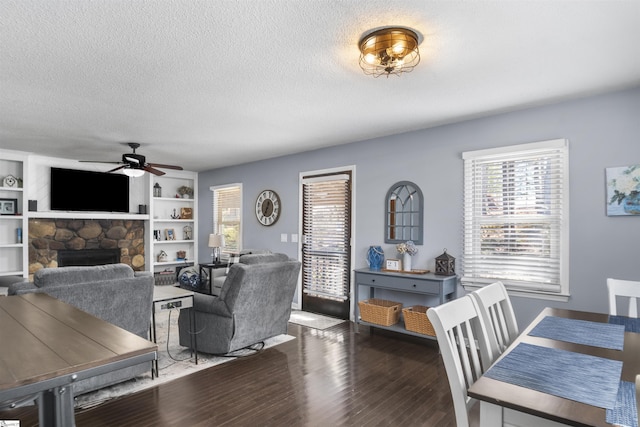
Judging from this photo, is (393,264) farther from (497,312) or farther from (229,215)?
(229,215)

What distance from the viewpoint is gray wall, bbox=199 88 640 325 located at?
3.14m

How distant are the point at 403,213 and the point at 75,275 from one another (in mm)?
3451

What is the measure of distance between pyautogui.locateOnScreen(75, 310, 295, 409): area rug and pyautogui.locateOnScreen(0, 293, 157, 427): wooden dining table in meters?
1.45

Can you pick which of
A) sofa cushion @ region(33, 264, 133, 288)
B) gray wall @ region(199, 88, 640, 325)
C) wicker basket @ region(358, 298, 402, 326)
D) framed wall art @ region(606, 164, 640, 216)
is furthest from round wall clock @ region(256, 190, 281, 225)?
framed wall art @ region(606, 164, 640, 216)

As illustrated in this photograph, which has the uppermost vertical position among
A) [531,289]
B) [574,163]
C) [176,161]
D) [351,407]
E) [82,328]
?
[176,161]

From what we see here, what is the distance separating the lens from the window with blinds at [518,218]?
343cm

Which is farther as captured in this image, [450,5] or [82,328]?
[450,5]

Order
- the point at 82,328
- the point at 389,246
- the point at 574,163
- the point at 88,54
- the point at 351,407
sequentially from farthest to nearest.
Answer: the point at 389,246
the point at 574,163
the point at 351,407
the point at 88,54
the point at 82,328

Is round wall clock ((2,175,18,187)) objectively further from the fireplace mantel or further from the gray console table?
the gray console table

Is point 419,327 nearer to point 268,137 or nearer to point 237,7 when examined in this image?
point 268,137

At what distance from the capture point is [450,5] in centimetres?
191

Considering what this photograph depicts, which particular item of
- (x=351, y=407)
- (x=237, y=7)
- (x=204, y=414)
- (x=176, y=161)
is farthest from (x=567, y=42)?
(x=176, y=161)

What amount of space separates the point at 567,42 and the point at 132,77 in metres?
3.09

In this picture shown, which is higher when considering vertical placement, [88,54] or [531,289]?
[88,54]
